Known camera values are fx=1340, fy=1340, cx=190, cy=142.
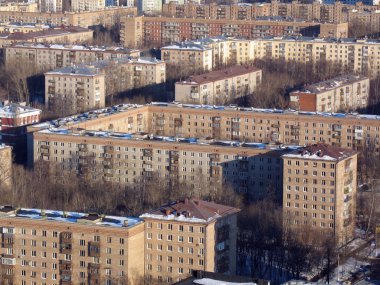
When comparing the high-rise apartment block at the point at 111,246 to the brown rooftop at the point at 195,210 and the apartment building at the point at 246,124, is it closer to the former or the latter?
the brown rooftop at the point at 195,210

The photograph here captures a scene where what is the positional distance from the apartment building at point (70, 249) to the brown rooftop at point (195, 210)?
31 cm

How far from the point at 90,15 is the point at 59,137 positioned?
18.6 meters

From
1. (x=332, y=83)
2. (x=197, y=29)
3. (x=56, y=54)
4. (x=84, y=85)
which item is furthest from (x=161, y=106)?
(x=197, y=29)

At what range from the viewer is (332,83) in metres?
22.5

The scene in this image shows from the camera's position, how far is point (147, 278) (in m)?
12.5

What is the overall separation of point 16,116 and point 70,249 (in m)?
6.91

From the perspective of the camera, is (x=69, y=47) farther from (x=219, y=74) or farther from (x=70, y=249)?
(x=70, y=249)

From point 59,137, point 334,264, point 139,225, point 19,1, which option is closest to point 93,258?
point 139,225

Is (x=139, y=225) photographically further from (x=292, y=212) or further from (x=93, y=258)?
(x=292, y=212)

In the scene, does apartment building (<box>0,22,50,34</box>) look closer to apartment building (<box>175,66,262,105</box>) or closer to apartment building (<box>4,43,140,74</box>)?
apartment building (<box>4,43,140,74</box>)

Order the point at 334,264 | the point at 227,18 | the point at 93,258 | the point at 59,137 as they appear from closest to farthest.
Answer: the point at 93,258 < the point at 334,264 < the point at 59,137 < the point at 227,18

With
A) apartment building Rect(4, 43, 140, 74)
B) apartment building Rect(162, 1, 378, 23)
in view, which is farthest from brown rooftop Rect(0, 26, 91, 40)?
apartment building Rect(162, 1, 378, 23)

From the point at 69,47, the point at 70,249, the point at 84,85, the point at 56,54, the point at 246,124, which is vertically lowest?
the point at 70,249

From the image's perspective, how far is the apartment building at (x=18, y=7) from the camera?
36.8 m
